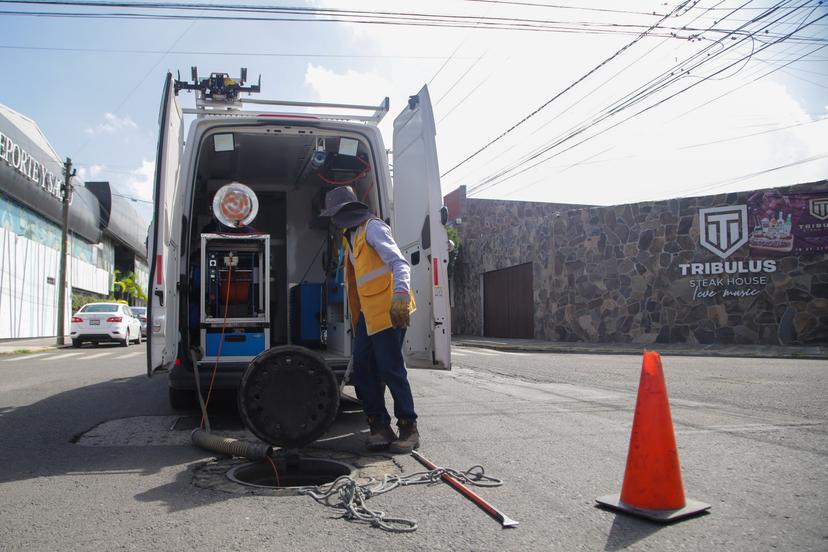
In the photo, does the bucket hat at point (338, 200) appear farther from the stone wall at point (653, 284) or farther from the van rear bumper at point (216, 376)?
the stone wall at point (653, 284)

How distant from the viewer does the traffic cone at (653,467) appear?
317 cm

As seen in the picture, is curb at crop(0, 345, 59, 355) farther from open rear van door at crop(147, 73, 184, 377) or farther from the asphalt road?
open rear van door at crop(147, 73, 184, 377)

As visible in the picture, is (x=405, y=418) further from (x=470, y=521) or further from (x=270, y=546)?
(x=270, y=546)

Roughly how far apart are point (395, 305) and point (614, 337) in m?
15.0

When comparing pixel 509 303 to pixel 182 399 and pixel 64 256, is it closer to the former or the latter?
pixel 64 256

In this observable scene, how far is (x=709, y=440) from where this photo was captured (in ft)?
16.3

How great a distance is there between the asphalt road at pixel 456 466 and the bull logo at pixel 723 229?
359 inches

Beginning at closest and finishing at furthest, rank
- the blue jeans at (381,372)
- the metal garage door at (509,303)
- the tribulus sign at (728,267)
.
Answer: the blue jeans at (381,372), the tribulus sign at (728,267), the metal garage door at (509,303)

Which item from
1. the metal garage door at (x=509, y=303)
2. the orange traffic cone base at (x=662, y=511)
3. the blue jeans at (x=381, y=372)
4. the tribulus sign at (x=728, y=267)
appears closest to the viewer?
the orange traffic cone base at (x=662, y=511)

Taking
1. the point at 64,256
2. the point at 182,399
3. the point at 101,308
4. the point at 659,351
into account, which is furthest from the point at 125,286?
the point at 182,399

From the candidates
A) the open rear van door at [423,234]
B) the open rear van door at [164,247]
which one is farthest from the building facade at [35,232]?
the open rear van door at [423,234]

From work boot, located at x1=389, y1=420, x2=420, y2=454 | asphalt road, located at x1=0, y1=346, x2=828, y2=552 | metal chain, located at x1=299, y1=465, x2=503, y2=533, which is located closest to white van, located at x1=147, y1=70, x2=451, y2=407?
asphalt road, located at x1=0, y1=346, x2=828, y2=552

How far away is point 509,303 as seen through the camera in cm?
2369

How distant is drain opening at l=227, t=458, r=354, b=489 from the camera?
4.13 metres
